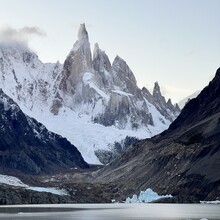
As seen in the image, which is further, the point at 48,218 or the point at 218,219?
the point at 48,218

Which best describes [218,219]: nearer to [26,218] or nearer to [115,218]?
[115,218]

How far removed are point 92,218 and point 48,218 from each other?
28.4 ft

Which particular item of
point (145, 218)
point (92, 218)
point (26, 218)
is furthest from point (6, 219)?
point (145, 218)

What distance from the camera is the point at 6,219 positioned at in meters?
124

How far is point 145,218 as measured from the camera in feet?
427

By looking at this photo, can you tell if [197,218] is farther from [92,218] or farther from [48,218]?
[48,218]

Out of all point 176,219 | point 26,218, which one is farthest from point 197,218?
point 26,218

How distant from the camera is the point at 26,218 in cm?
12988

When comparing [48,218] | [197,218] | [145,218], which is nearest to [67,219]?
[48,218]

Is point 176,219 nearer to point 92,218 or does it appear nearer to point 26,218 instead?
point 92,218

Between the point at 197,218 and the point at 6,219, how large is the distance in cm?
3568

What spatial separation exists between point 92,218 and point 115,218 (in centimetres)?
491

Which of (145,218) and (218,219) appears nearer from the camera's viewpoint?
(218,219)

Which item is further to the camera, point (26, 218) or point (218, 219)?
point (26, 218)
